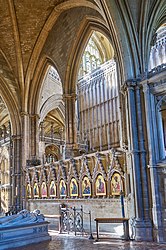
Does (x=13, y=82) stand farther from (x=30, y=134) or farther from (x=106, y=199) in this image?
(x=106, y=199)

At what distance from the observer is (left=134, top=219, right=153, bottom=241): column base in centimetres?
894

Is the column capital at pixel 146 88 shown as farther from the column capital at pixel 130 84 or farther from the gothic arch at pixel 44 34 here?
the gothic arch at pixel 44 34

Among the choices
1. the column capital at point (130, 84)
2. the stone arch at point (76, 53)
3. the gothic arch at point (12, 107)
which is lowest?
the column capital at point (130, 84)

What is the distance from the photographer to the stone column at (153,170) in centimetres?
895

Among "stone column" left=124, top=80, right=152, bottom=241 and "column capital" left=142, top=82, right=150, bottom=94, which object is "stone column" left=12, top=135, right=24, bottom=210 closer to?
"stone column" left=124, top=80, right=152, bottom=241

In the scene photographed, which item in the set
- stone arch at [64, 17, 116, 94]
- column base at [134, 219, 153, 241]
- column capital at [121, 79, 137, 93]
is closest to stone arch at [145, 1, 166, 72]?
column capital at [121, 79, 137, 93]

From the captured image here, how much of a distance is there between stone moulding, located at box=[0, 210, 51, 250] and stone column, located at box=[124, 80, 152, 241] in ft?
9.58

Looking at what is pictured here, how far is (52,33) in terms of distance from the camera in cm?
1817

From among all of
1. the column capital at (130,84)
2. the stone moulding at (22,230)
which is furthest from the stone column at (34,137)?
the column capital at (130,84)

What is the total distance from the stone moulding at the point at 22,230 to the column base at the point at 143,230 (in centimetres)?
273

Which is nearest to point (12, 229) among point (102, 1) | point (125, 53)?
point (125, 53)

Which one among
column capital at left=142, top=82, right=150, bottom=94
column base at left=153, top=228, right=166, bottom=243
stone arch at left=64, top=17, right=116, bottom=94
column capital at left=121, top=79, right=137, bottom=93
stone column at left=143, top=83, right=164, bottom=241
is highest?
stone arch at left=64, top=17, right=116, bottom=94

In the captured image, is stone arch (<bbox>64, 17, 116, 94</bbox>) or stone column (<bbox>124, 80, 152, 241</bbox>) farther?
stone arch (<bbox>64, 17, 116, 94</bbox>)

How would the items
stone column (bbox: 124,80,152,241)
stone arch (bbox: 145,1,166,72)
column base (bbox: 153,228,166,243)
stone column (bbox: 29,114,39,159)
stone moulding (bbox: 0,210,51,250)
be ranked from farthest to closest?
1. stone column (bbox: 29,114,39,159)
2. stone arch (bbox: 145,1,166,72)
3. stone column (bbox: 124,80,152,241)
4. column base (bbox: 153,228,166,243)
5. stone moulding (bbox: 0,210,51,250)
